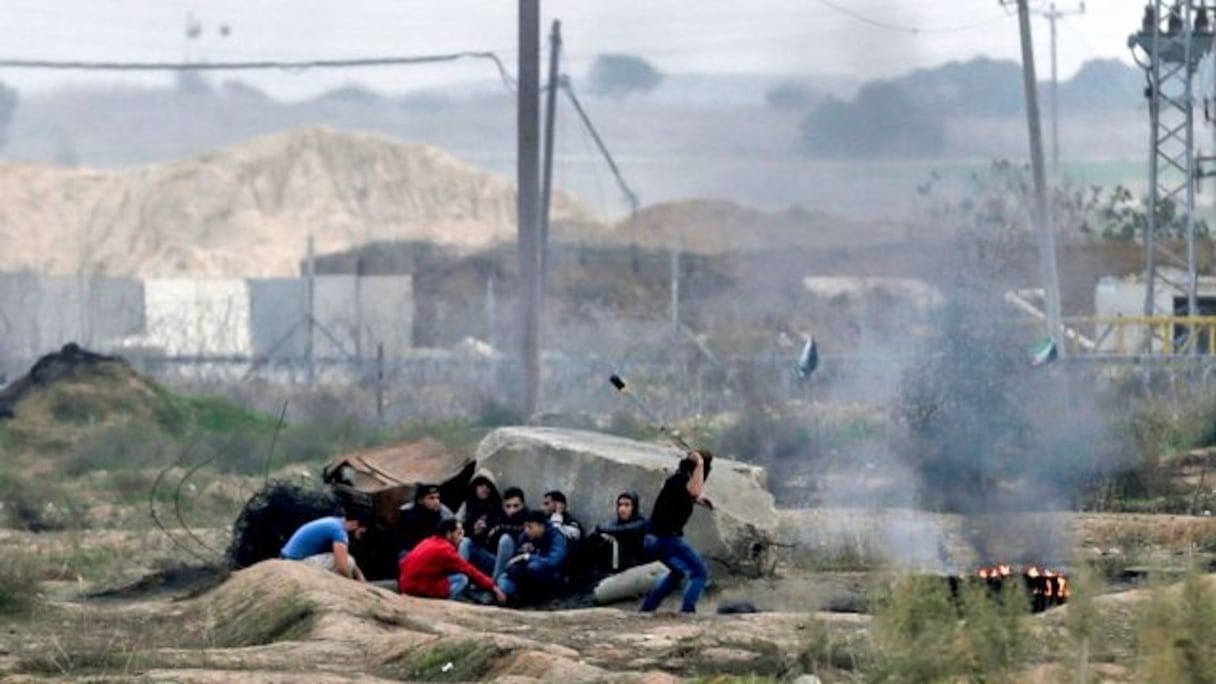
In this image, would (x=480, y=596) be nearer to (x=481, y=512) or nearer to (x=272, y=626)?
(x=481, y=512)

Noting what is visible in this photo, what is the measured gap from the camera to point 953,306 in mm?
35906

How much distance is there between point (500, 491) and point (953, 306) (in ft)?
43.0

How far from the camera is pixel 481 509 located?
23562 millimetres

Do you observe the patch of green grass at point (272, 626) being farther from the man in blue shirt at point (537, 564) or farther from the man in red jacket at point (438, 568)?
the man in blue shirt at point (537, 564)

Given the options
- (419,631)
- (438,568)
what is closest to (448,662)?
(419,631)

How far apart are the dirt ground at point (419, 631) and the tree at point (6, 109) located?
55.0 m

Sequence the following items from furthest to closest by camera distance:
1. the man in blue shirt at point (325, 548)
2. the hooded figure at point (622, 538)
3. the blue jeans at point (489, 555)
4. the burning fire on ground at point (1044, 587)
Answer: the blue jeans at point (489, 555) → the hooded figure at point (622, 538) → the man in blue shirt at point (325, 548) → the burning fire on ground at point (1044, 587)

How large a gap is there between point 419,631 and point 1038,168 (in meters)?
21.7

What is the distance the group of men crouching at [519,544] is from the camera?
68.5 feet

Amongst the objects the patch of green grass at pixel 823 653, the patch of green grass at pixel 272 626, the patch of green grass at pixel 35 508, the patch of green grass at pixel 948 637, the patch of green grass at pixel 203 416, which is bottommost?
the patch of green grass at pixel 35 508

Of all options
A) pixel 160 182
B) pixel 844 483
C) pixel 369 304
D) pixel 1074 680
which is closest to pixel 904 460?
pixel 844 483

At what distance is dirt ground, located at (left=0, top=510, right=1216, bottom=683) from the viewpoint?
1594 cm

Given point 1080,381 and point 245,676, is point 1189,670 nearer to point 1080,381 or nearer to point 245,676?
point 245,676

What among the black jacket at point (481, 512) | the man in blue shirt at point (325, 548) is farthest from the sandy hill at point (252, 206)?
the man in blue shirt at point (325, 548)
